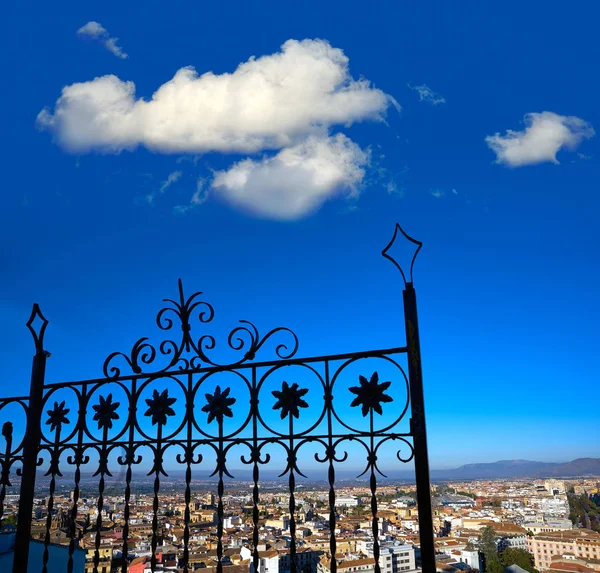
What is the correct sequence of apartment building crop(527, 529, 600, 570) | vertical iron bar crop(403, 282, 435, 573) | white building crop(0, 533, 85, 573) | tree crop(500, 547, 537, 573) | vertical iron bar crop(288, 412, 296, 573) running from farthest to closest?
tree crop(500, 547, 537, 573), apartment building crop(527, 529, 600, 570), white building crop(0, 533, 85, 573), vertical iron bar crop(288, 412, 296, 573), vertical iron bar crop(403, 282, 435, 573)

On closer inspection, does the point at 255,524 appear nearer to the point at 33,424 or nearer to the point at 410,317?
the point at 410,317

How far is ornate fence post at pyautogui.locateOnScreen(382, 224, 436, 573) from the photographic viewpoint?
2.32 m

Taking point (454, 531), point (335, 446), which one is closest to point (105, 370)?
point (335, 446)

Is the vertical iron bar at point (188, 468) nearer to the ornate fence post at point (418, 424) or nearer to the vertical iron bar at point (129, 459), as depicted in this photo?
the vertical iron bar at point (129, 459)

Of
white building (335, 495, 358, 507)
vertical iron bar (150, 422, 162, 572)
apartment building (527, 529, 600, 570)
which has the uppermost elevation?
vertical iron bar (150, 422, 162, 572)

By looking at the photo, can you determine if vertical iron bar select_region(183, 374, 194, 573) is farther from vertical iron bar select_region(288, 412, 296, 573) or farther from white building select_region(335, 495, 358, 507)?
white building select_region(335, 495, 358, 507)

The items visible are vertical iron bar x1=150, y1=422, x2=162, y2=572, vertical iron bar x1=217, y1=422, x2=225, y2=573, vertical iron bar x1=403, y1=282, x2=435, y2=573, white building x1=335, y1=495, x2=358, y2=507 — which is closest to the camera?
vertical iron bar x1=403, y1=282, x2=435, y2=573

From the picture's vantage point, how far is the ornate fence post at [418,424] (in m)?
2.32

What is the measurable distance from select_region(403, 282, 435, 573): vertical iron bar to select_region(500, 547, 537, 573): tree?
22.8m

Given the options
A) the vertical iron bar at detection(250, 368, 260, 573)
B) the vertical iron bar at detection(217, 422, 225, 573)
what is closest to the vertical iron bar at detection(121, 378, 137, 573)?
the vertical iron bar at detection(217, 422, 225, 573)

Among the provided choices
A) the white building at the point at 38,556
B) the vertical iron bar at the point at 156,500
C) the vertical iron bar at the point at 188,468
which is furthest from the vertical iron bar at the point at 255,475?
the white building at the point at 38,556

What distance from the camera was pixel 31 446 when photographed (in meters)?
3.43

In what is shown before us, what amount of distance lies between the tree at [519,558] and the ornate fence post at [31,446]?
22.7m

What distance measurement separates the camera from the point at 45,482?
3518mm
